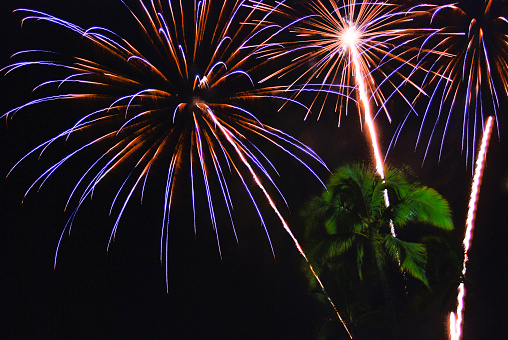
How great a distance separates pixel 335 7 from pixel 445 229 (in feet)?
41.7

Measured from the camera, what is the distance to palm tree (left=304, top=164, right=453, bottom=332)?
2067 centimetres

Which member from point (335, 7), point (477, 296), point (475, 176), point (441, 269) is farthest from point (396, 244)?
point (477, 296)

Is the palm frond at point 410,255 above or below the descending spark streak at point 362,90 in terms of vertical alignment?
below

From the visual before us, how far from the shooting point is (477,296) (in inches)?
1187

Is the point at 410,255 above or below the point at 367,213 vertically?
below

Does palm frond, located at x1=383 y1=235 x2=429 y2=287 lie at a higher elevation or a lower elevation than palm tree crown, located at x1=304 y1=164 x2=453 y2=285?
lower

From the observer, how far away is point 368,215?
21656mm

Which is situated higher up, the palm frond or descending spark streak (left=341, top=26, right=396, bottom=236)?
descending spark streak (left=341, top=26, right=396, bottom=236)

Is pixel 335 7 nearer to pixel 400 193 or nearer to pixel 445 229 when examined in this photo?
pixel 400 193

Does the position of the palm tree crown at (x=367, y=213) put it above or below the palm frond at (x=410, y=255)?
above

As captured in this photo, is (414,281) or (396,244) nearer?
(396,244)

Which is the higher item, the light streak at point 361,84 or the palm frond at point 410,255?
the light streak at point 361,84

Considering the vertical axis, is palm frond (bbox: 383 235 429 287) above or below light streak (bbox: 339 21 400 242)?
below

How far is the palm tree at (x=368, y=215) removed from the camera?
2067cm
